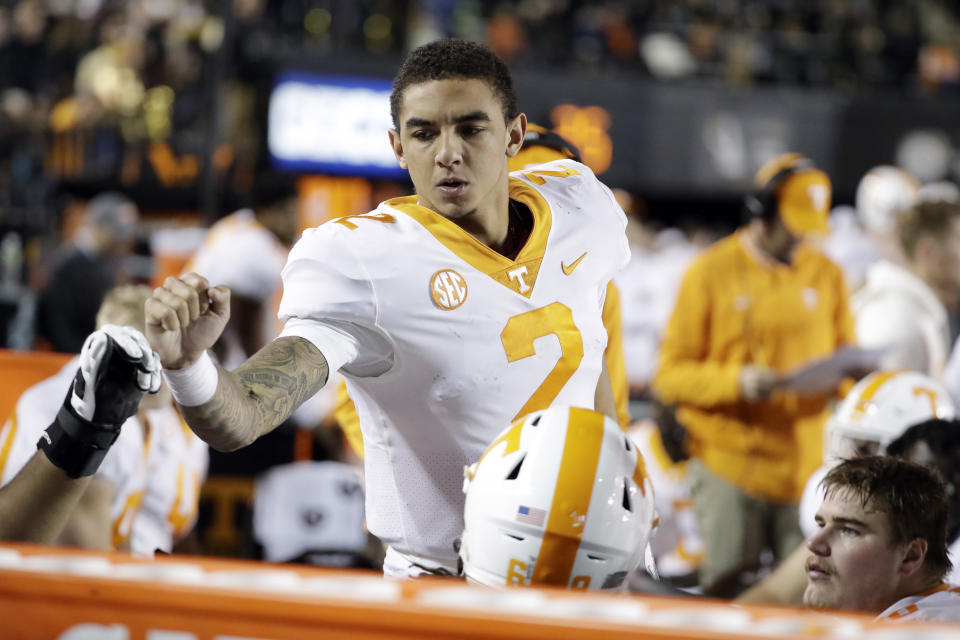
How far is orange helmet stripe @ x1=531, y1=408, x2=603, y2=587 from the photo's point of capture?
7.07 ft

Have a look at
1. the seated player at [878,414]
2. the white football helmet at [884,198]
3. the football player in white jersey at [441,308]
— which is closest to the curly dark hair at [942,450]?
the seated player at [878,414]

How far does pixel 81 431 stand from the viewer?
236 cm

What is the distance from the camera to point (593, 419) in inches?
89.9

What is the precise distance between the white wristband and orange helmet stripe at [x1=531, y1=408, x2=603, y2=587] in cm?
62

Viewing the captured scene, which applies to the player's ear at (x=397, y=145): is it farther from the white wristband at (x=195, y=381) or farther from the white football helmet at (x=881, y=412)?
the white football helmet at (x=881, y=412)

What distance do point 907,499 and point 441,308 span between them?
3.96 feet

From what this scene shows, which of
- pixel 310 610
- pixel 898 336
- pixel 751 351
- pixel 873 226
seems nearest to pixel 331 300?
pixel 310 610

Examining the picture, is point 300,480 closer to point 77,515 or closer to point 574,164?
point 77,515

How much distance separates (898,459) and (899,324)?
268 centimetres

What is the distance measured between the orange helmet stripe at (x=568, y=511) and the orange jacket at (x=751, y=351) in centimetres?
333

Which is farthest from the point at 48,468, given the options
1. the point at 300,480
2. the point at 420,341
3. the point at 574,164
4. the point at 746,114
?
the point at 746,114

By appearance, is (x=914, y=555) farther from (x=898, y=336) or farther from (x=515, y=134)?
(x=898, y=336)

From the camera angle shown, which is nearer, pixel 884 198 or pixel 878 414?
pixel 878 414

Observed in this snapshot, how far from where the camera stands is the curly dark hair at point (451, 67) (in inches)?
108
